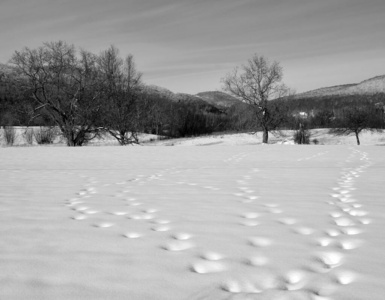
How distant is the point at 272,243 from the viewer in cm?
314

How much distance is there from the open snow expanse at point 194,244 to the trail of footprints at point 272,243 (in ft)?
0.03

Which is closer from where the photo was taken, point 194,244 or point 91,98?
point 194,244

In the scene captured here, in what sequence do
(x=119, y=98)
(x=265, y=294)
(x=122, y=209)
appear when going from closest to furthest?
(x=265, y=294) → (x=122, y=209) → (x=119, y=98)

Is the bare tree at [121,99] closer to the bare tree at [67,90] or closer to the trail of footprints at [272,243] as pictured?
the bare tree at [67,90]

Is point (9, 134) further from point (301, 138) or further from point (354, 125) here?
point (354, 125)

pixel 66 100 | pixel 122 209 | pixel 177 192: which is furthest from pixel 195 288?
pixel 66 100

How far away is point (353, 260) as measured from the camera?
269 centimetres

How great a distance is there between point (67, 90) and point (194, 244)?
26.6 metres

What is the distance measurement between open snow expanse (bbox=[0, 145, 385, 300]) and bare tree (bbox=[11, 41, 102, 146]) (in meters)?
22.4

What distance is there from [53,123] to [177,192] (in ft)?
84.2

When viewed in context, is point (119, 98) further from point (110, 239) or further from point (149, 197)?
point (110, 239)

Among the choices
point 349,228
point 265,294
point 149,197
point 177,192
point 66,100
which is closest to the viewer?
point 265,294

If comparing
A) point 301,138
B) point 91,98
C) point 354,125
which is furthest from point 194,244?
point 354,125

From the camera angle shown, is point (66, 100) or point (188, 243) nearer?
point (188, 243)
